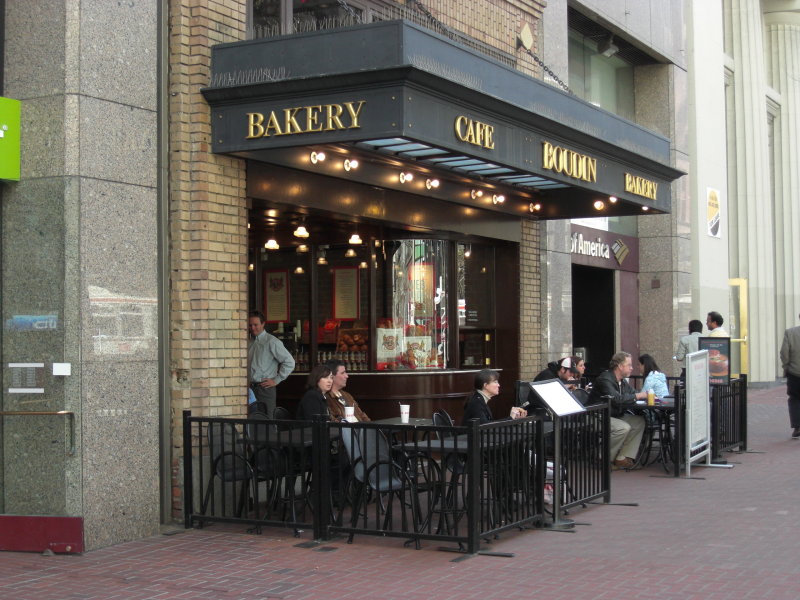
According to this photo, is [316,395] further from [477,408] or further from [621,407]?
[621,407]

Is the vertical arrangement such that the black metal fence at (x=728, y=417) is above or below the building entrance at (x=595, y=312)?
below

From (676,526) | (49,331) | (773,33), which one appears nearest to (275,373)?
(49,331)

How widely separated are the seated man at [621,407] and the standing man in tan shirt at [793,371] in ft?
14.6

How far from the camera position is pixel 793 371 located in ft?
53.5

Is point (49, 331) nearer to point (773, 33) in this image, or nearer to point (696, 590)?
point (696, 590)

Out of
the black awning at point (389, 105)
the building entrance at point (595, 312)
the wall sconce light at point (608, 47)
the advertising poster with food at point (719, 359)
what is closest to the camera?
the black awning at point (389, 105)

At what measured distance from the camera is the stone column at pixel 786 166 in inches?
1161

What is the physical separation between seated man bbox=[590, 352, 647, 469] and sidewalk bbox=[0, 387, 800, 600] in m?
2.39

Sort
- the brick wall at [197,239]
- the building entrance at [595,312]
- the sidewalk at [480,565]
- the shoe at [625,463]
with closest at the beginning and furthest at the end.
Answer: the sidewalk at [480,565] < the brick wall at [197,239] < the shoe at [625,463] < the building entrance at [595,312]

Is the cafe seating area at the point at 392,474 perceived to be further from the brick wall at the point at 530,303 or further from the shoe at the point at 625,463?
the brick wall at the point at 530,303

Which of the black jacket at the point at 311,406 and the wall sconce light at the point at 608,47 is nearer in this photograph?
the black jacket at the point at 311,406

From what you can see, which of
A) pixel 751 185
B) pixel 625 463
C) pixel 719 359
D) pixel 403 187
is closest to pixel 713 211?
pixel 751 185

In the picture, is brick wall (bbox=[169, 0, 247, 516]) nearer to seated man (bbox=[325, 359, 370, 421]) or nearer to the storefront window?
seated man (bbox=[325, 359, 370, 421])

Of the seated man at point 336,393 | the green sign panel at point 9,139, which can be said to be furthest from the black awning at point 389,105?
the seated man at point 336,393
